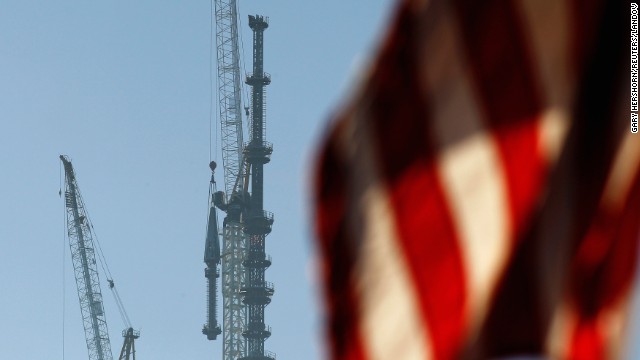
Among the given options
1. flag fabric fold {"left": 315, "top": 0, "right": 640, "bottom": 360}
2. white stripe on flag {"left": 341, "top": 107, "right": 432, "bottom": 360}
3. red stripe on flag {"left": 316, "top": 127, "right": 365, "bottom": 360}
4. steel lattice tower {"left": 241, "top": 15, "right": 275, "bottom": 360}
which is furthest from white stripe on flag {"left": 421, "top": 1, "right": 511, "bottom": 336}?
steel lattice tower {"left": 241, "top": 15, "right": 275, "bottom": 360}

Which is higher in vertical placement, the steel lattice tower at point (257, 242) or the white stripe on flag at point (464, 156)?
the steel lattice tower at point (257, 242)

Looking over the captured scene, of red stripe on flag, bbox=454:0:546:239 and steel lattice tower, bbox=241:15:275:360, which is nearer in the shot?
red stripe on flag, bbox=454:0:546:239

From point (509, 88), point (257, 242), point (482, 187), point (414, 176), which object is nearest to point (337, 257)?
point (414, 176)

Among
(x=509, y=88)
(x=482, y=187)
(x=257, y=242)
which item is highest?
(x=257, y=242)

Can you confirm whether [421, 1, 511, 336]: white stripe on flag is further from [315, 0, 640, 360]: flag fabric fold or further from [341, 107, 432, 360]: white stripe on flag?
[341, 107, 432, 360]: white stripe on flag

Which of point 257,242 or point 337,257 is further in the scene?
point 257,242

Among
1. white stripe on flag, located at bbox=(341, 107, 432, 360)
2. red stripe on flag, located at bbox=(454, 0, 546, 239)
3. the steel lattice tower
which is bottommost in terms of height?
white stripe on flag, located at bbox=(341, 107, 432, 360)

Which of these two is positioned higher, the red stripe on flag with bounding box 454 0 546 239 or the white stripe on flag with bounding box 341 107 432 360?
the red stripe on flag with bounding box 454 0 546 239

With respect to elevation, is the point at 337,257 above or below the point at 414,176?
below

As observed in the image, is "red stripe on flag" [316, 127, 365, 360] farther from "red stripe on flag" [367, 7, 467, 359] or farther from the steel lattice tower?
the steel lattice tower

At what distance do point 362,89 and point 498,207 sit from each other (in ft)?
1.93

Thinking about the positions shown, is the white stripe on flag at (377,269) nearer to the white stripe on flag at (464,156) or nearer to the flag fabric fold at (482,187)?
the flag fabric fold at (482,187)

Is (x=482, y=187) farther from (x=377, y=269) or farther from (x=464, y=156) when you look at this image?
(x=377, y=269)

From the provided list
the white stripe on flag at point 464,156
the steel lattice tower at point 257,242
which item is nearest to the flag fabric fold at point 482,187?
the white stripe on flag at point 464,156
